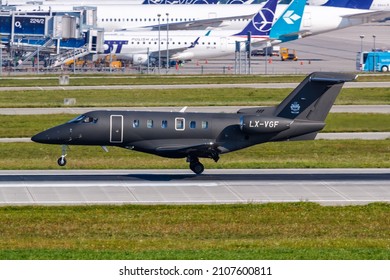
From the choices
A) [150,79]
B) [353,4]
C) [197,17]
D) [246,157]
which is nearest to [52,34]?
[150,79]

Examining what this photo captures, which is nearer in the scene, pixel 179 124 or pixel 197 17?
pixel 179 124

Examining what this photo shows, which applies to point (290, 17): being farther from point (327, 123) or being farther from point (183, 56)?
point (327, 123)

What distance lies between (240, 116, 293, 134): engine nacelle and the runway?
76.3 inches

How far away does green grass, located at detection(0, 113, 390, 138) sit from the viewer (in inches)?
2069

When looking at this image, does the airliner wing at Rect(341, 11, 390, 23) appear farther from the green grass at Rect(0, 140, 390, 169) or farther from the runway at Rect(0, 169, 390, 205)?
the runway at Rect(0, 169, 390, 205)

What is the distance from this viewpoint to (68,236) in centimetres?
2941

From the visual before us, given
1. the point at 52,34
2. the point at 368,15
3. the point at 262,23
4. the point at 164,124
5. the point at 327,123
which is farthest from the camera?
the point at 368,15

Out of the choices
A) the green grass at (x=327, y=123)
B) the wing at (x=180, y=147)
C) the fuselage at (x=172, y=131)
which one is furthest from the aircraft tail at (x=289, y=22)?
the wing at (x=180, y=147)

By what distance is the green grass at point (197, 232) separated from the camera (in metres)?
25.7

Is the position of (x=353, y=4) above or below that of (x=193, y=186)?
above

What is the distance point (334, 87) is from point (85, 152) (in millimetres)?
14798

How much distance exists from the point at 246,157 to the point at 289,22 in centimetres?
6793

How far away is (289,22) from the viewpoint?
115500 mm

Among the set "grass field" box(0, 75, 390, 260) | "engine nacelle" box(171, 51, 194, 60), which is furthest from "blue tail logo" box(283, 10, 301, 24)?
"grass field" box(0, 75, 390, 260)
